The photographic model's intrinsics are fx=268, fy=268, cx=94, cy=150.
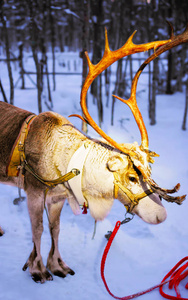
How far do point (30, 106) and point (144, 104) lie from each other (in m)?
5.09

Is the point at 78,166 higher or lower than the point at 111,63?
lower

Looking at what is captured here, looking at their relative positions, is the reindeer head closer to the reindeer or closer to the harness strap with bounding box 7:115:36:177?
the reindeer

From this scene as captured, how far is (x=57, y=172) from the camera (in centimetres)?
238

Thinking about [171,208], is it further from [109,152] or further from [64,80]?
[64,80]

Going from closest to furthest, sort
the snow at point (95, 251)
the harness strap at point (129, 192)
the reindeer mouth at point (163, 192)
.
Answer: the reindeer mouth at point (163, 192)
the harness strap at point (129, 192)
the snow at point (95, 251)

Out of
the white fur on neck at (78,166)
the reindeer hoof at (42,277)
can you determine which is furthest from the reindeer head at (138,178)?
the reindeer hoof at (42,277)

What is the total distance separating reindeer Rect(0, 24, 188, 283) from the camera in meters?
2.16

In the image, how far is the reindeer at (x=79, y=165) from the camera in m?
2.16

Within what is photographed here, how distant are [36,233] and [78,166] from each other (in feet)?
2.94

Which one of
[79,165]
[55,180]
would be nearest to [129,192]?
[79,165]

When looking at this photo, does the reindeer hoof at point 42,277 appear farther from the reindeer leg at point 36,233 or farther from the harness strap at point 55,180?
the harness strap at point 55,180

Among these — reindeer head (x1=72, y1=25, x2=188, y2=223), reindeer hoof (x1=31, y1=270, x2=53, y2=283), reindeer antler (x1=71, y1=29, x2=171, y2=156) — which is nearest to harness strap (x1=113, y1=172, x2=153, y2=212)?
reindeer head (x1=72, y1=25, x2=188, y2=223)

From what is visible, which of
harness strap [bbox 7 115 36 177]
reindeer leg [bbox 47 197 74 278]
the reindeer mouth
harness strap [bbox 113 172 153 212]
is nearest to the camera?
the reindeer mouth

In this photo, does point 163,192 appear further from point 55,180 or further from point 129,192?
point 55,180
